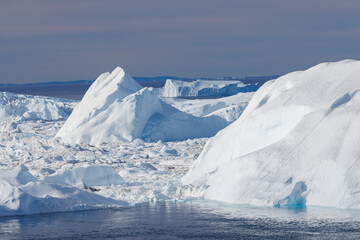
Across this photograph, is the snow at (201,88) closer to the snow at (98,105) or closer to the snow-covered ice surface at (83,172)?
the snow at (98,105)

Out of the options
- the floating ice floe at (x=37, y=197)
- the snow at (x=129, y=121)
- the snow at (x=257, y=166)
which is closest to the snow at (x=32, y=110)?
the snow at (x=129, y=121)

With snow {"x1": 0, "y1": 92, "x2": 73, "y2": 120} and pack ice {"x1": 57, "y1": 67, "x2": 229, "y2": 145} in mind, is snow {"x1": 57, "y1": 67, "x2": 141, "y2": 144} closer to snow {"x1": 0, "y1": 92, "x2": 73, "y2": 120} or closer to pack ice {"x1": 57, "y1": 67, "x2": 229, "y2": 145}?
pack ice {"x1": 57, "y1": 67, "x2": 229, "y2": 145}

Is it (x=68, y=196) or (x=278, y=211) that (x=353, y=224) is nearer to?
(x=278, y=211)

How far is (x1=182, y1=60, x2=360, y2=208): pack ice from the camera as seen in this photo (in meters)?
17.3

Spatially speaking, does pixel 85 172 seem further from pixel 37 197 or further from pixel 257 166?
pixel 257 166

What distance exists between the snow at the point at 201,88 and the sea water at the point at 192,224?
175 feet

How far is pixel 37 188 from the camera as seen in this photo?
1839 centimetres

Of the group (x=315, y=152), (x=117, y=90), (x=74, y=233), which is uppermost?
(x=117, y=90)

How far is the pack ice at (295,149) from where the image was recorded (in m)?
17.3

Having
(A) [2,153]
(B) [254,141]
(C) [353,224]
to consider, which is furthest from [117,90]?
(C) [353,224]

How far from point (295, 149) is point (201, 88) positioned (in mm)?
55091

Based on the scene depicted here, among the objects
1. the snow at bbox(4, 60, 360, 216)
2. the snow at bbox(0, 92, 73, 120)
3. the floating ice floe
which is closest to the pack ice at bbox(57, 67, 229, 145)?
the snow at bbox(4, 60, 360, 216)

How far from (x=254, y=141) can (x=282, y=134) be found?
0.95 metres

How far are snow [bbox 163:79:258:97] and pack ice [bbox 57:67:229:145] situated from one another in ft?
104
